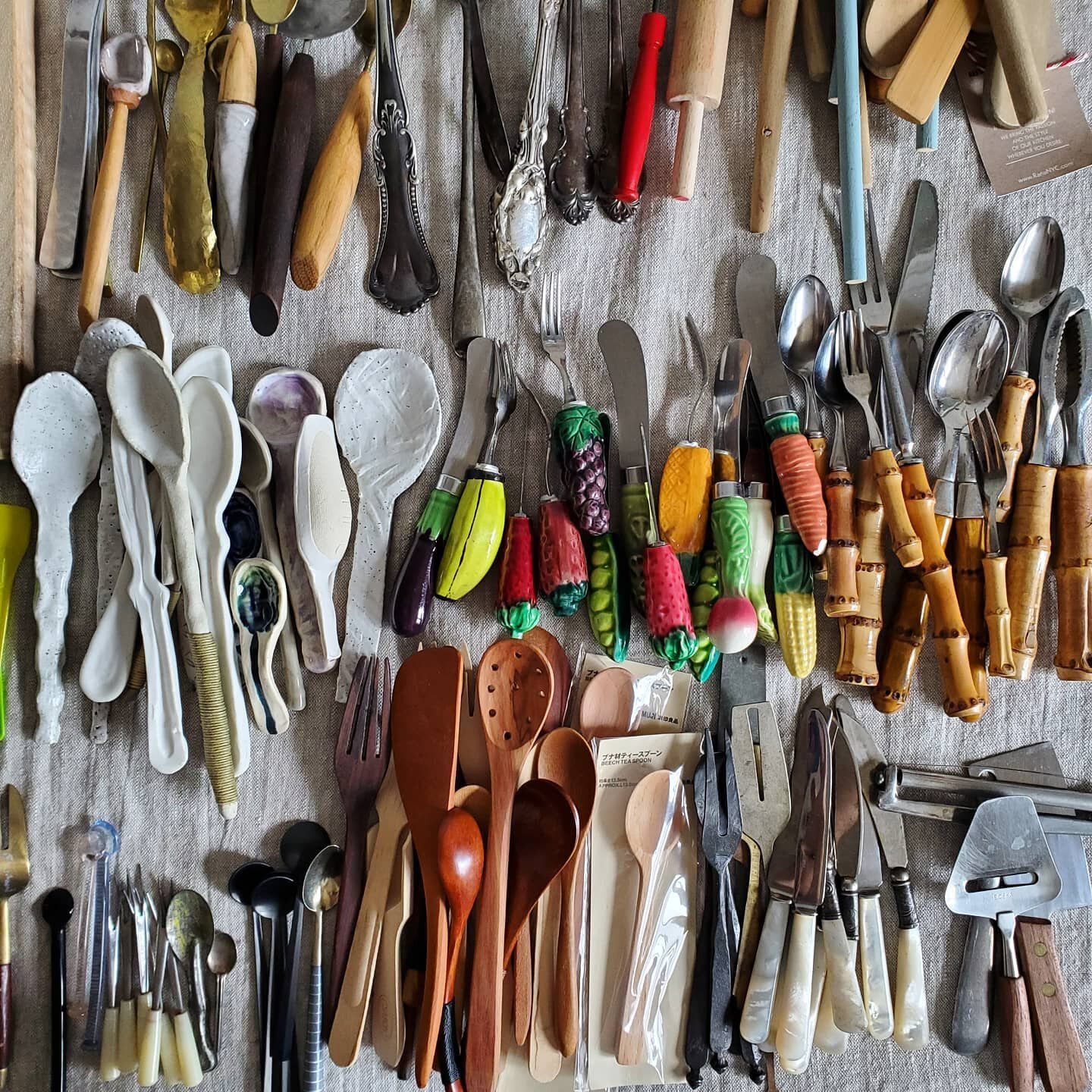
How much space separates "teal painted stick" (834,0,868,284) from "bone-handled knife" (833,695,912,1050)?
471mm

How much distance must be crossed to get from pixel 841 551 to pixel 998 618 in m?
0.17

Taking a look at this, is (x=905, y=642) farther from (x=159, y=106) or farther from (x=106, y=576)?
(x=159, y=106)

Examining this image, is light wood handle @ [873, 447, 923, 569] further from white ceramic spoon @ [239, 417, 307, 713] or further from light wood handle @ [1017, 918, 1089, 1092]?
white ceramic spoon @ [239, 417, 307, 713]

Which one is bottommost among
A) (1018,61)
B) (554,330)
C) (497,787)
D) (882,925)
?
(882,925)

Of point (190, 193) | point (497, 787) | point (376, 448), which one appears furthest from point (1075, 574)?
point (190, 193)

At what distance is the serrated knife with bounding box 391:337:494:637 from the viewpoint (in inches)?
33.8

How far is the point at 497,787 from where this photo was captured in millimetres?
848

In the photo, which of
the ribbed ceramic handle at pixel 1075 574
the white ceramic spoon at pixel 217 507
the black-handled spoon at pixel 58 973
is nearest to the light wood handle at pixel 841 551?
the ribbed ceramic handle at pixel 1075 574

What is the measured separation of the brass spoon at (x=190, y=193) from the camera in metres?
0.88

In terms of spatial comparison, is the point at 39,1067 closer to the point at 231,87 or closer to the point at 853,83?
the point at 231,87

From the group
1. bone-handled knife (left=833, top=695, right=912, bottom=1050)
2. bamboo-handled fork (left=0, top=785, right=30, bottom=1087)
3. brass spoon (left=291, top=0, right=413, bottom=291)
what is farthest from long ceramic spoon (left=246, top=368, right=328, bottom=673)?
bone-handled knife (left=833, top=695, right=912, bottom=1050)

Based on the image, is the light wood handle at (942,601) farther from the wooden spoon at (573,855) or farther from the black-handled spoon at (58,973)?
the black-handled spoon at (58,973)

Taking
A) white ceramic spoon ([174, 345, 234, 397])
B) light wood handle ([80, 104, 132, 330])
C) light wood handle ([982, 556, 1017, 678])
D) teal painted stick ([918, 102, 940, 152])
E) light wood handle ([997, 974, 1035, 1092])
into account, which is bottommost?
light wood handle ([997, 974, 1035, 1092])

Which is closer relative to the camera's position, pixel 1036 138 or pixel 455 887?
pixel 455 887
